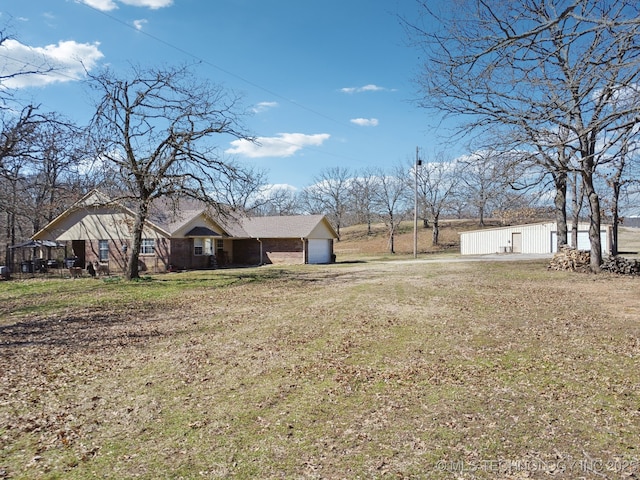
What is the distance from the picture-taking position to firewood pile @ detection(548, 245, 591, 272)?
2116cm

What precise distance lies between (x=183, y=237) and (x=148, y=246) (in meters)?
2.44

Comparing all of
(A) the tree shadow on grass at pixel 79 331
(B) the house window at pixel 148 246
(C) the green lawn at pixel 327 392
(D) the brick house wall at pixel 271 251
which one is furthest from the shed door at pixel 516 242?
(A) the tree shadow on grass at pixel 79 331

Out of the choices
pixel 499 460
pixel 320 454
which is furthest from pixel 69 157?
pixel 499 460

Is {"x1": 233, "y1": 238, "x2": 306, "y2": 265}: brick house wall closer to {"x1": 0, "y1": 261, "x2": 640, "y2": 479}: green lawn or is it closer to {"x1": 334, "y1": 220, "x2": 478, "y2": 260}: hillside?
{"x1": 334, "y1": 220, "x2": 478, "y2": 260}: hillside

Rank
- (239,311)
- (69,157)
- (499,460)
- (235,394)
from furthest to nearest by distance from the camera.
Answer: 1. (69,157)
2. (239,311)
3. (235,394)
4. (499,460)

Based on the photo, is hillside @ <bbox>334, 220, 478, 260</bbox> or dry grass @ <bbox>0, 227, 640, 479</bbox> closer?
dry grass @ <bbox>0, 227, 640, 479</bbox>

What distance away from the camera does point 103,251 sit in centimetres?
3022

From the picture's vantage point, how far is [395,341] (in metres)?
8.45

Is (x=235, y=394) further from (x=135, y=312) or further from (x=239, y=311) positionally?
(x=135, y=312)

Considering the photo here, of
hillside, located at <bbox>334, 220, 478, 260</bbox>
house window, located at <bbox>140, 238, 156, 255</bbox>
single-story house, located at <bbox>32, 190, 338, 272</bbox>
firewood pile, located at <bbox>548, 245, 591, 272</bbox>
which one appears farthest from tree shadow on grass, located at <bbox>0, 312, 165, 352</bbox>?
hillside, located at <bbox>334, 220, 478, 260</bbox>

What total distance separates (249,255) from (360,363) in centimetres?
2962

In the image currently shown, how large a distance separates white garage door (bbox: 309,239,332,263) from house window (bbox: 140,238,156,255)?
11857 mm

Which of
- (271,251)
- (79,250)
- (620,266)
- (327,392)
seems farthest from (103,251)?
(620,266)

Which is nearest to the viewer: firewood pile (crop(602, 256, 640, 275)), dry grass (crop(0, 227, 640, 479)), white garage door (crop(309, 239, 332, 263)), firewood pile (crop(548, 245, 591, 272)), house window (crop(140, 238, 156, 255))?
dry grass (crop(0, 227, 640, 479))
